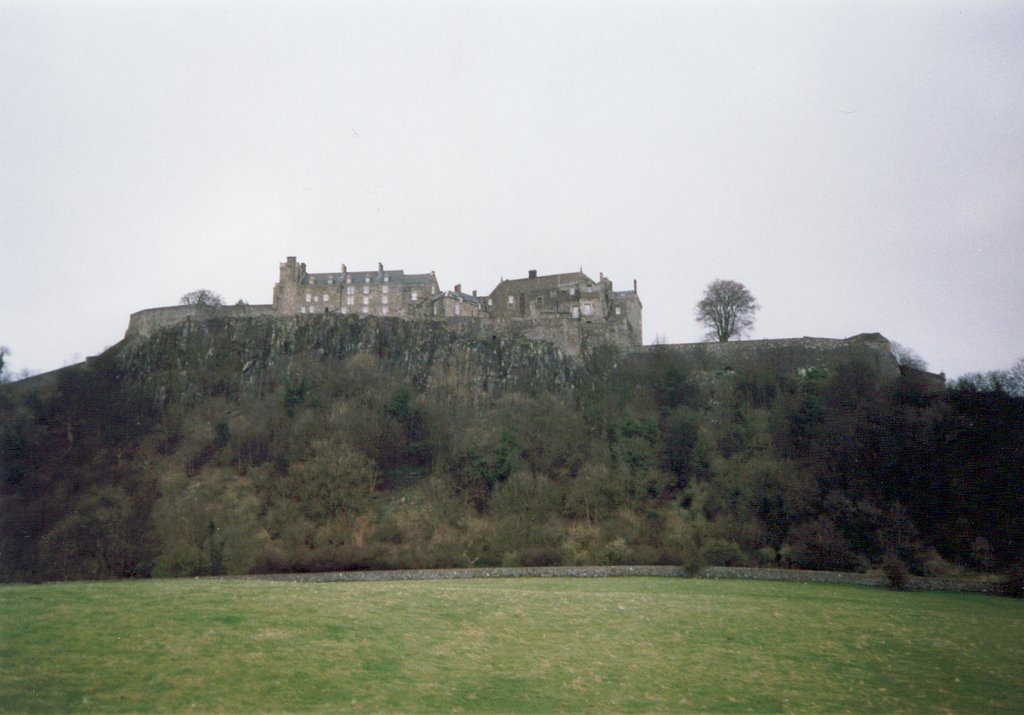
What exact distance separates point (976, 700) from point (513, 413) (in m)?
47.0

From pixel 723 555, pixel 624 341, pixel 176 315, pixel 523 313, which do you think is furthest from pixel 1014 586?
pixel 176 315

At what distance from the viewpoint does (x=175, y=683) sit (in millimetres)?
12891

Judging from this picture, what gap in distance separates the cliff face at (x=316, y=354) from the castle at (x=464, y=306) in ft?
4.26

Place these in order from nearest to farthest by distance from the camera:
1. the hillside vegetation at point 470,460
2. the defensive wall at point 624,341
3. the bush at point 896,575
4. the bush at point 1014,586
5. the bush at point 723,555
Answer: the bush at point 1014,586 < the bush at point 896,575 < the bush at point 723,555 < the hillside vegetation at point 470,460 < the defensive wall at point 624,341

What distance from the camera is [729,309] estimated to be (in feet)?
241

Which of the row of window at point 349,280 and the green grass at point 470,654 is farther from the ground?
the row of window at point 349,280

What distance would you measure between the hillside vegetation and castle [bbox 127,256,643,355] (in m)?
1.97

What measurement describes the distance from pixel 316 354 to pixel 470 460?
65.3 feet

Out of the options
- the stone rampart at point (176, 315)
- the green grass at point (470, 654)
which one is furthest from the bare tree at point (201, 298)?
the green grass at point (470, 654)

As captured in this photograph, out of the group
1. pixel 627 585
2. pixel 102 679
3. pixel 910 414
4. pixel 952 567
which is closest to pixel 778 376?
pixel 910 414

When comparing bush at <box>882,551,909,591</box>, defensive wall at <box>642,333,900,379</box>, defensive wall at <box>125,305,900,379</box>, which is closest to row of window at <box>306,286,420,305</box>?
defensive wall at <box>125,305,900,379</box>

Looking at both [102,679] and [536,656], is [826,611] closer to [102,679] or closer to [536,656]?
[536,656]

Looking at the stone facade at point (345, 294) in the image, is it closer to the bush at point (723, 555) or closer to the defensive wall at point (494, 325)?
the defensive wall at point (494, 325)

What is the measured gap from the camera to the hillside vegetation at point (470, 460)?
131 ft
